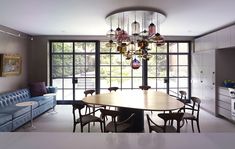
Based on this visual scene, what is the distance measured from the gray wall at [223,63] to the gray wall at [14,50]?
6.00 meters

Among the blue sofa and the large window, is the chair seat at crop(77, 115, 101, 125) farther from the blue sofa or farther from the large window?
the large window

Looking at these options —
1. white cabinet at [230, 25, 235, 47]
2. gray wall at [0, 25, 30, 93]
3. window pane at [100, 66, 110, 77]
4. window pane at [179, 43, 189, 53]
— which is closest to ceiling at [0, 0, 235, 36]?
white cabinet at [230, 25, 235, 47]

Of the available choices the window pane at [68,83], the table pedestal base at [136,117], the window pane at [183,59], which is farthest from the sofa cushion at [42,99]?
the window pane at [183,59]

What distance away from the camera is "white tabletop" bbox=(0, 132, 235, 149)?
116 cm

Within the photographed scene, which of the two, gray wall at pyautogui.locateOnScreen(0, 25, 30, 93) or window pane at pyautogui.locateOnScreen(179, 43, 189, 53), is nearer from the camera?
gray wall at pyautogui.locateOnScreen(0, 25, 30, 93)

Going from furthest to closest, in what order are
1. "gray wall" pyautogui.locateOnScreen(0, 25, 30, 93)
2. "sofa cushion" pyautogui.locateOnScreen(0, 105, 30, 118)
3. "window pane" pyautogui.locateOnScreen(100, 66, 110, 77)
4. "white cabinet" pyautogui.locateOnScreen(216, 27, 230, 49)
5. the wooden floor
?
1. "window pane" pyautogui.locateOnScreen(100, 66, 110, 77)
2. "gray wall" pyautogui.locateOnScreen(0, 25, 30, 93)
3. "white cabinet" pyautogui.locateOnScreen(216, 27, 230, 49)
4. the wooden floor
5. "sofa cushion" pyautogui.locateOnScreen(0, 105, 30, 118)

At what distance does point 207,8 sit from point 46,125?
4432mm

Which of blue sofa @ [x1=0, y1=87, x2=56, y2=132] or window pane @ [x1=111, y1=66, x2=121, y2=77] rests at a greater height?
window pane @ [x1=111, y1=66, x2=121, y2=77]

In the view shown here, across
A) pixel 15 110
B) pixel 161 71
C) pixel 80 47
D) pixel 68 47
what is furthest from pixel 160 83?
pixel 15 110

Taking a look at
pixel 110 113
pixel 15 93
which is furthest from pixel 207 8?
pixel 15 93

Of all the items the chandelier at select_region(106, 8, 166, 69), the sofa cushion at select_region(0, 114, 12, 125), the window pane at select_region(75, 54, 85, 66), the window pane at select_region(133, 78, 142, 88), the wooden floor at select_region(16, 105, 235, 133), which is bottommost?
the wooden floor at select_region(16, 105, 235, 133)

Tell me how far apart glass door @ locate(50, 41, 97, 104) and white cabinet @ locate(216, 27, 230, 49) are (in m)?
4.14

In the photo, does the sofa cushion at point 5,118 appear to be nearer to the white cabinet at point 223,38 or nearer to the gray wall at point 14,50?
the gray wall at point 14,50

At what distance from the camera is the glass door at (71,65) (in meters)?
7.59
